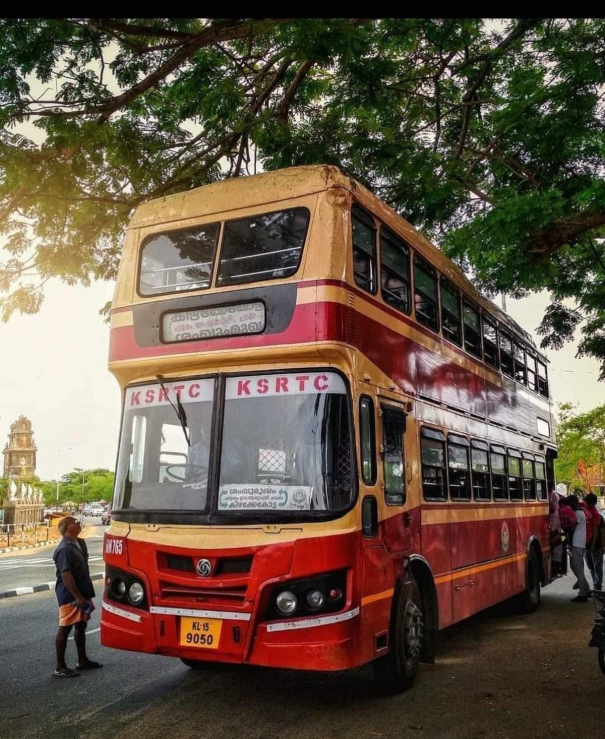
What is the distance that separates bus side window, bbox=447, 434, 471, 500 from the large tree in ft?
6.38

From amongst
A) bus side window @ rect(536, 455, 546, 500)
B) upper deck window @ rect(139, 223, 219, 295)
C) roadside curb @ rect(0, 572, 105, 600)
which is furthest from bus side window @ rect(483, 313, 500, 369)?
roadside curb @ rect(0, 572, 105, 600)

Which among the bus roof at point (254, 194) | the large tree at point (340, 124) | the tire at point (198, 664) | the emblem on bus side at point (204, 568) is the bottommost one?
the tire at point (198, 664)

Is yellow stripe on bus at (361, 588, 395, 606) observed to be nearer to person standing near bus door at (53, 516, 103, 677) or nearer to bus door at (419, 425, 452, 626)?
bus door at (419, 425, 452, 626)

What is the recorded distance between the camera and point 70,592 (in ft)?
23.3

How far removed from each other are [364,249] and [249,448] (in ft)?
6.66

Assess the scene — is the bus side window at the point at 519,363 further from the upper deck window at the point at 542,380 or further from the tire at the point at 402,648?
the tire at the point at 402,648

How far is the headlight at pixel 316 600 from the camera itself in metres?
5.29

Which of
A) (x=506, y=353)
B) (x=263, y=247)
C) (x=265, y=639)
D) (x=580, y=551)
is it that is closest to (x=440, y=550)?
(x=265, y=639)

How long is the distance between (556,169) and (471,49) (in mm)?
2019

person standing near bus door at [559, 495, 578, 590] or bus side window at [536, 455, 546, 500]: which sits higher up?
bus side window at [536, 455, 546, 500]

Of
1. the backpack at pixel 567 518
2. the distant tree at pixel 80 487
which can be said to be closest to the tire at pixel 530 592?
the backpack at pixel 567 518

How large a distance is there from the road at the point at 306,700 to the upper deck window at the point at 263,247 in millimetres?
3366

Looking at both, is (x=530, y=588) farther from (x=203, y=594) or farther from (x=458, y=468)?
(x=203, y=594)

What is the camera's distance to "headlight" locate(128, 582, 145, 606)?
5797 millimetres
